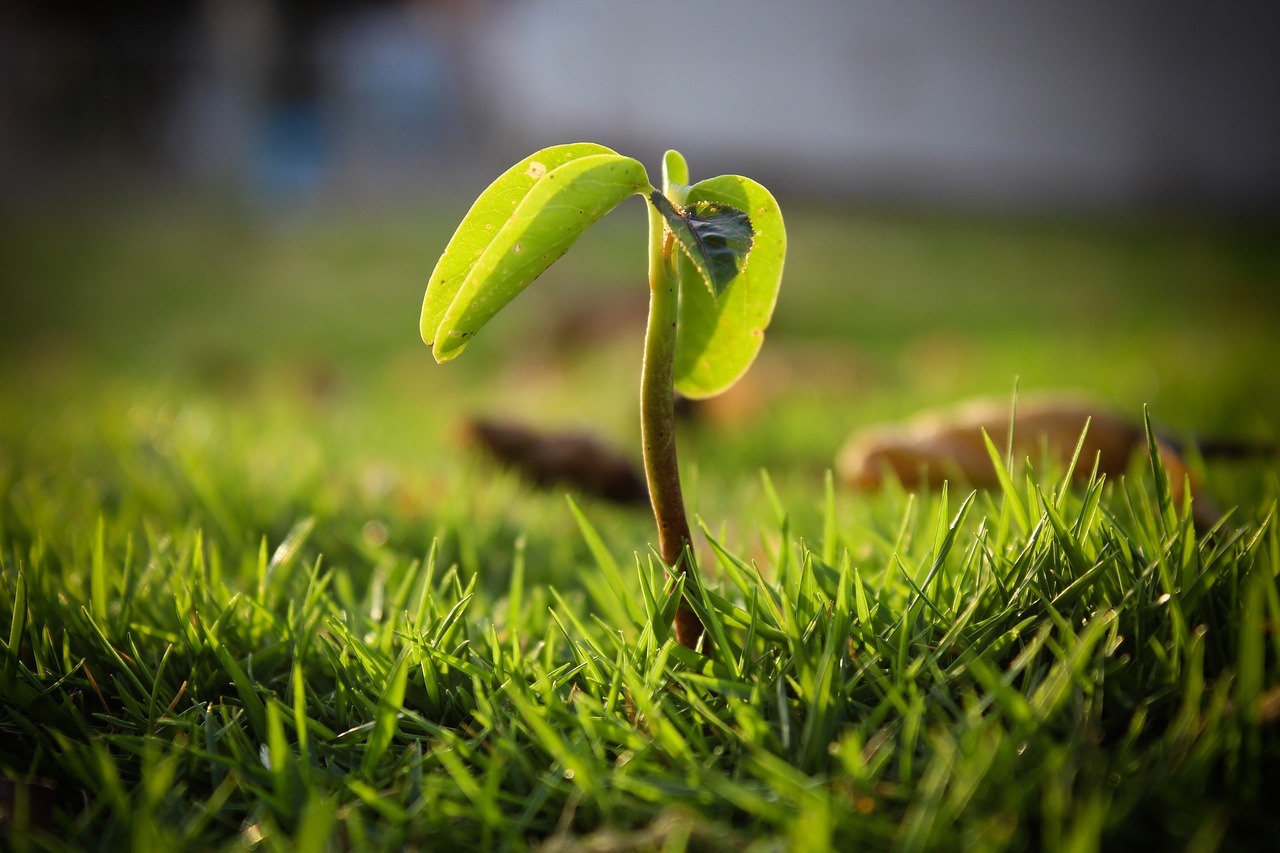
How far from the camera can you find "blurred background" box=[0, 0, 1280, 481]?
11.2ft

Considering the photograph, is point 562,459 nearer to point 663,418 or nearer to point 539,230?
point 663,418

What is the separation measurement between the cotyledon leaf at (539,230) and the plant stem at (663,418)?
45mm

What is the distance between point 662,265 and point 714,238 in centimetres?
7

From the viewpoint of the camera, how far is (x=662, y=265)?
2.39ft

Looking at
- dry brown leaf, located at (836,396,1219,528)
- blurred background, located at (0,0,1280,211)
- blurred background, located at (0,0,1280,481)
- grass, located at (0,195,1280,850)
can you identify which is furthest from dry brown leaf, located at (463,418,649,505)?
blurred background, located at (0,0,1280,211)

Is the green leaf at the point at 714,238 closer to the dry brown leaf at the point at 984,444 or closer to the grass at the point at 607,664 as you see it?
the grass at the point at 607,664

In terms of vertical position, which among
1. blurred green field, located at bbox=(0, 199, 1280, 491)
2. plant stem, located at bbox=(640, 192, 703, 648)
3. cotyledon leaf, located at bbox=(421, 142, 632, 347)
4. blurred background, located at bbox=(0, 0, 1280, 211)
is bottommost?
blurred green field, located at bbox=(0, 199, 1280, 491)

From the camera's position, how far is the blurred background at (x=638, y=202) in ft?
11.2

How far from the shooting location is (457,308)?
70 cm

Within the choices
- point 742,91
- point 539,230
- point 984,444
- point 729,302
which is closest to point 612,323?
point 984,444

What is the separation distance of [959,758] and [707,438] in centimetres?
173

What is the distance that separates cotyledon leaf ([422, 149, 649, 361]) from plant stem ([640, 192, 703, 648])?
A: 45 millimetres

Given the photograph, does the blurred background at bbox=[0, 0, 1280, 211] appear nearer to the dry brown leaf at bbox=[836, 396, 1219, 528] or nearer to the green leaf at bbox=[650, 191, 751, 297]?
the dry brown leaf at bbox=[836, 396, 1219, 528]

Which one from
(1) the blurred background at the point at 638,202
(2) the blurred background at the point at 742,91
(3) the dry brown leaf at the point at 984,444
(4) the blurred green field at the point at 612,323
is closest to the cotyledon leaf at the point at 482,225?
(3) the dry brown leaf at the point at 984,444
